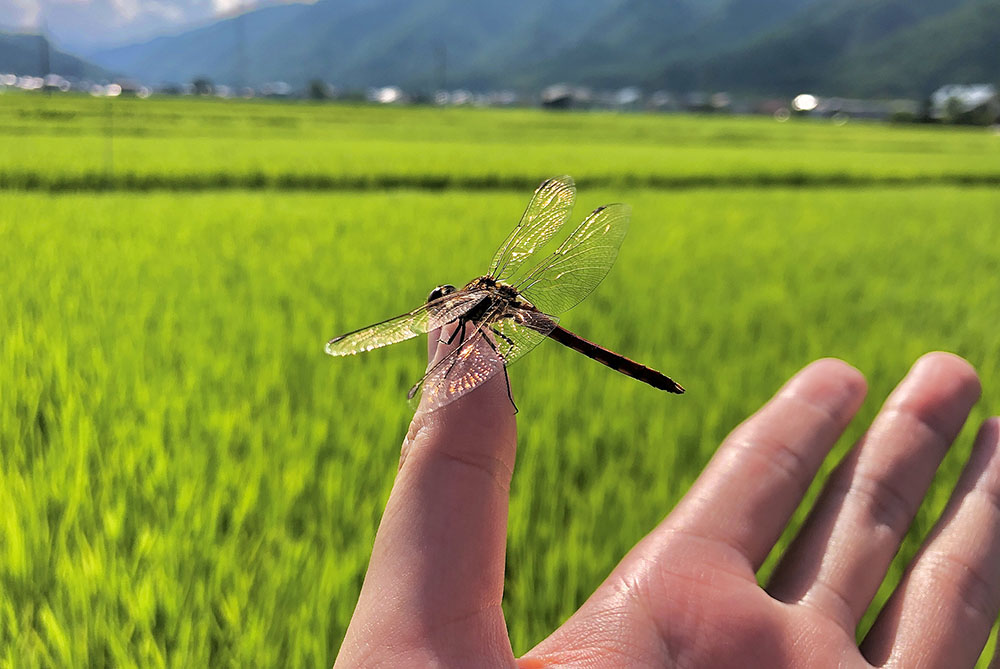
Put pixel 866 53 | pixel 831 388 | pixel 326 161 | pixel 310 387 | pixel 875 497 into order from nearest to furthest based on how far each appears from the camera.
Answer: pixel 875 497, pixel 831 388, pixel 310 387, pixel 326 161, pixel 866 53

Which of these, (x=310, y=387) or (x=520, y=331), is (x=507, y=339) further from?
(x=310, y=387)

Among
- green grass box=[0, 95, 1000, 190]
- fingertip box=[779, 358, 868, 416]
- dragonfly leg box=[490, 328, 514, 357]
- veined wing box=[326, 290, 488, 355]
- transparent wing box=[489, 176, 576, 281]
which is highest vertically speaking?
green grass box=[0, 95, 1000, 190]

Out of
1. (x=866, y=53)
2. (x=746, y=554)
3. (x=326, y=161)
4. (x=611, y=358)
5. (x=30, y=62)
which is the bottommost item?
(x=746, y=554)

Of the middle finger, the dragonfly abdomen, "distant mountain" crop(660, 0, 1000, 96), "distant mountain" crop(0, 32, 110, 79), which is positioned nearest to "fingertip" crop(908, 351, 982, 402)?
the middle finger

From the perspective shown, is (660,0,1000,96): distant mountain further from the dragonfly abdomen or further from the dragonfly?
the dragonfly abdomen

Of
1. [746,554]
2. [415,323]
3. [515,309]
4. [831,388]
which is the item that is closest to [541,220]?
[515,309]

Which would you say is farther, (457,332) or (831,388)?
(831,388)

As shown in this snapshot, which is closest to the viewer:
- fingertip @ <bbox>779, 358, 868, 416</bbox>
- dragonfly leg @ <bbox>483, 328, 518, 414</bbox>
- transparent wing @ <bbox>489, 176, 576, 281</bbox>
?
dragonfly leg @ <bbox>483, 328, 518, 414</bbox>
